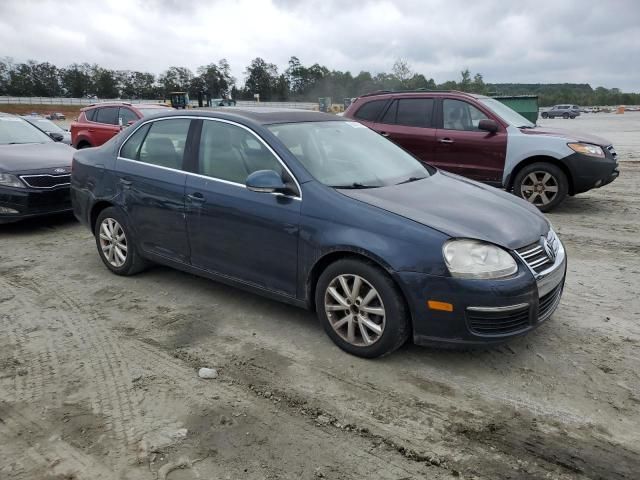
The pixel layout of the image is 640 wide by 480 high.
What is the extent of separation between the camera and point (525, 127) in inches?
320

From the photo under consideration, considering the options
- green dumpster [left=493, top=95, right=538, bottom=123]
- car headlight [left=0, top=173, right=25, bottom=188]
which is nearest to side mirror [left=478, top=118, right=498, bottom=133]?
car headlight [left=0, top=173, right=25, bottom=188]

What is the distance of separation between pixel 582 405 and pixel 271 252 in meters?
2.21

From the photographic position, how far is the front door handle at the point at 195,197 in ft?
14.0

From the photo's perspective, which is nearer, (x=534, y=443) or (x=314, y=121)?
(x=534, y=443)

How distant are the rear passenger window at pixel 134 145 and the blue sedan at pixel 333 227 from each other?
0.01 m

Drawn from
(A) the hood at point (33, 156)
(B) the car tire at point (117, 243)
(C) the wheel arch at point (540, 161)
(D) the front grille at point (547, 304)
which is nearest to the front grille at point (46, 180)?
(A) the hood at point (33, 156)

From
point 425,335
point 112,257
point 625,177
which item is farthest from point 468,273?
point 625,177

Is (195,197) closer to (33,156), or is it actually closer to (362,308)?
(362,308)

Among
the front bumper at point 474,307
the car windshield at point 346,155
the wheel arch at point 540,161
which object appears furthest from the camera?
the wheel arch at point 540,161

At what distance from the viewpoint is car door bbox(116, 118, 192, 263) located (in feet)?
14.7

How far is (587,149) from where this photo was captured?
7.56 metres

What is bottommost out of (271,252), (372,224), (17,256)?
(17,256)

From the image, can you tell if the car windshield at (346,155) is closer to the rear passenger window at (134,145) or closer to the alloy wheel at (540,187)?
the rear passenger window at (134,145)

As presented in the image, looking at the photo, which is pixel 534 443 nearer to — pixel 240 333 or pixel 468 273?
pixel 468 273
